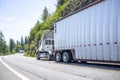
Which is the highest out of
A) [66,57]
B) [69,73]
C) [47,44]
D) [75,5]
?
[75,5]

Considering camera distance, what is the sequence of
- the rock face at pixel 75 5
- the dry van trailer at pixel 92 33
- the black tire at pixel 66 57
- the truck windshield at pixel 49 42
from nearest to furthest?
the dry van trailer at pixel 92 33, the black tire at pixel 66 57, the truck windshield at pixel 49 42, the rock face at pixel 75 5

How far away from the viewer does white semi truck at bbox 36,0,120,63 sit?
15285 millimetres

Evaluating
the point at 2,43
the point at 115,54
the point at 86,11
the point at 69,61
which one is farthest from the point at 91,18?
the point at 2,43

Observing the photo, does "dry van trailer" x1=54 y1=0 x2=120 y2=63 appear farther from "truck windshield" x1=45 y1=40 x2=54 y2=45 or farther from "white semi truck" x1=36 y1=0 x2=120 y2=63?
"truck windshield" x1=45 y1=40 x2=54 y2=45

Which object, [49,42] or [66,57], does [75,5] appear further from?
[66,57]

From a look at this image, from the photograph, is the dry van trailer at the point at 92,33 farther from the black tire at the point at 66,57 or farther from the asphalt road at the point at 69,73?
the asphalt road at the point at 69,73

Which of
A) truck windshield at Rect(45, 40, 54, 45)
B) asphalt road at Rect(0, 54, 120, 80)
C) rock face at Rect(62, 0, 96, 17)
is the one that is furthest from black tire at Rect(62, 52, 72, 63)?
rock face at Rect(62, 0, 96, 17)

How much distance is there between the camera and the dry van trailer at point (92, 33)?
1528cm

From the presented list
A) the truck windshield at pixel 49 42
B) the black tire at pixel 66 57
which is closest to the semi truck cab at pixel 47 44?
the truck windshield at pixel 49 42

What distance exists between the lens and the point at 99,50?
1688 cm

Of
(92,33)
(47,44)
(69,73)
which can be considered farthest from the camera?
(47,44)

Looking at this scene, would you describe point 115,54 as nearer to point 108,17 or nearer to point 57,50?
point 108,17

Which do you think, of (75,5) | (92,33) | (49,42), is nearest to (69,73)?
(92,33)

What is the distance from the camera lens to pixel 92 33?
17922 mm
